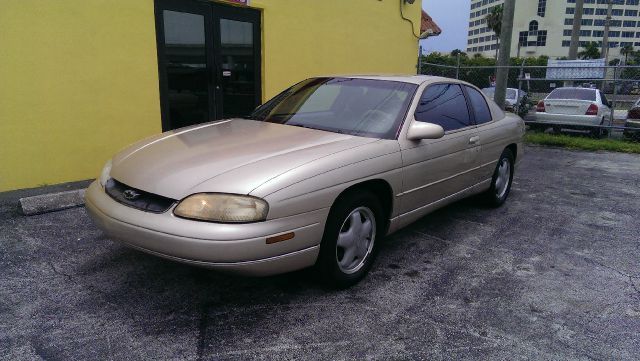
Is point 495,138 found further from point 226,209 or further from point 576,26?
point 576,26

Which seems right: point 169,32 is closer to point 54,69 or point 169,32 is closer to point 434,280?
point 54,69

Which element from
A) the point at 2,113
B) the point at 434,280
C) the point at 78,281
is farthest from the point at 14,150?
the point at 434,280

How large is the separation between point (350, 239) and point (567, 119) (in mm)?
10550

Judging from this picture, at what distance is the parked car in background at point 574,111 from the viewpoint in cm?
1152

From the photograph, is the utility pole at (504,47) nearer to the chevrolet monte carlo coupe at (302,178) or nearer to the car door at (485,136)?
the car door at (485,136)

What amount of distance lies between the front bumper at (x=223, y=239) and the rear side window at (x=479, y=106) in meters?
2.63

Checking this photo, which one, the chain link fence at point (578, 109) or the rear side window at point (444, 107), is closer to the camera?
the rear side window at point (444, 107)

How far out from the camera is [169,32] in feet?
20.8

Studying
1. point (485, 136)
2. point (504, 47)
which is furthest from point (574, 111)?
point (485, 136)

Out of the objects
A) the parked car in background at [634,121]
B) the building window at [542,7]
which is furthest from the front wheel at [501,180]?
the building window at [542,7]

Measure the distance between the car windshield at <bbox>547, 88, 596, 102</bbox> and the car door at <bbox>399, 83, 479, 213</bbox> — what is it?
8727 millimetres

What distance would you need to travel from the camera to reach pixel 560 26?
304 ft

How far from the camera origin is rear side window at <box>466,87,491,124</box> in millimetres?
4852

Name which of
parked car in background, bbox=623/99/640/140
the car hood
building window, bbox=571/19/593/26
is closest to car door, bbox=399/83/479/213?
the car hood
